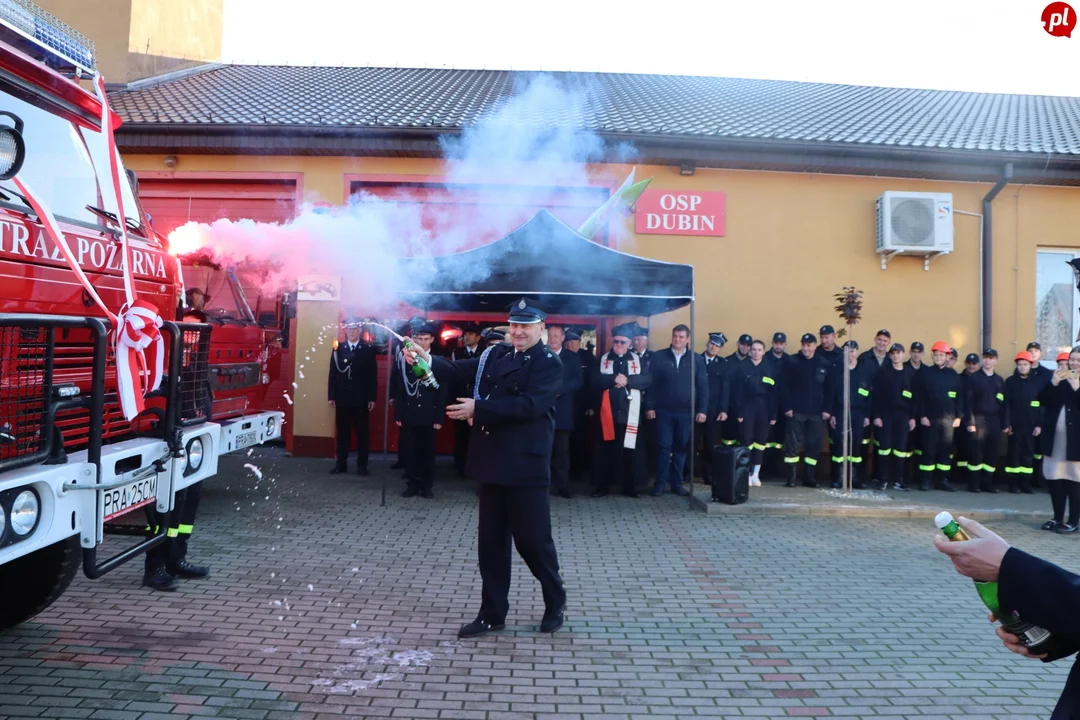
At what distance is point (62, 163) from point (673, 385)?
699cm

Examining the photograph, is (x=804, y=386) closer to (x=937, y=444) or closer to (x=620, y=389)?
(x=937, y=444)

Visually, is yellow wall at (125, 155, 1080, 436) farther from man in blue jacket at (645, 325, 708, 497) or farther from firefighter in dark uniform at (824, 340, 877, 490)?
man in blue jacket at (645, 325, 708, 497)

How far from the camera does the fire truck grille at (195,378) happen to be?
4332mm

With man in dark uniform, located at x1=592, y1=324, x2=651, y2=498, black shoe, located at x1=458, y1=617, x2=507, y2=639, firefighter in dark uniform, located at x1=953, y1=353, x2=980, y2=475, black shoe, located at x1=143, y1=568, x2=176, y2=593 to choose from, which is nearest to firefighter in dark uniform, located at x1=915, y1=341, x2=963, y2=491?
firefighter in dark uniform, located at x1=953, y1=353, x2=980, y2=475

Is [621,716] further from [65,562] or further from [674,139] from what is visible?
[674,139]

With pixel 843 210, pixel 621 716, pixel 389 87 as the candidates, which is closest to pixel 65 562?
pixel 621 716

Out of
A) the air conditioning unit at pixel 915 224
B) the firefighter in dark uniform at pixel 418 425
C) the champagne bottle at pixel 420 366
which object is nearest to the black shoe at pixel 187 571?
the champagne bottle at pixel 420 366

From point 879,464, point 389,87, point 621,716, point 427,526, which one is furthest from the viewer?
point 389,87

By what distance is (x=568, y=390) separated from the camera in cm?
910

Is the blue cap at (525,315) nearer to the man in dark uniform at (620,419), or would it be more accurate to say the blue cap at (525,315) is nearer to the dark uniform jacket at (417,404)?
the dark uniform jacket at (417,404)

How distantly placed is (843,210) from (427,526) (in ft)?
26.9

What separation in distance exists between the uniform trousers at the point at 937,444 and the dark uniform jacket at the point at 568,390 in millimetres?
5014

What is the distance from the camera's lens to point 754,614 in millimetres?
5055

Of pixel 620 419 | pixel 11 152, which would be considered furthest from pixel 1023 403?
pixel 11 152
